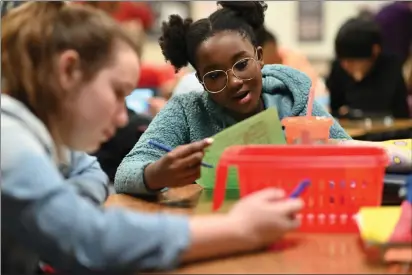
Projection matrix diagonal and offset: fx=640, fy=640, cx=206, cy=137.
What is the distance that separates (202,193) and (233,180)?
13 cm

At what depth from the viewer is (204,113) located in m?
1.52

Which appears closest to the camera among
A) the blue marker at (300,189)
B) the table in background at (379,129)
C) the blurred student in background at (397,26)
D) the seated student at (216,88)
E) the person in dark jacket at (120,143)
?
the blue marker at (300,189)

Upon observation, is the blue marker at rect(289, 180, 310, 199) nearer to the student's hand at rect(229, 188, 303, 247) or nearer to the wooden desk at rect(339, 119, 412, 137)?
→ the student's hand at rect(229, 188, 303, 247)

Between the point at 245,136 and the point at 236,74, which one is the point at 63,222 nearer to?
the point at 245,136

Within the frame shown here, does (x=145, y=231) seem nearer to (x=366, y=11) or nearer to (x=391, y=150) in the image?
(x=391, y=150)

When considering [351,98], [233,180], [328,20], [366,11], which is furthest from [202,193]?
[328,20]

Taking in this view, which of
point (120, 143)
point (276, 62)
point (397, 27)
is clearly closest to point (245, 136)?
point (120, 143)

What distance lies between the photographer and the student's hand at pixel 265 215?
2.87 ft

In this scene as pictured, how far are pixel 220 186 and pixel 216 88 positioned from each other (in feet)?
1.44

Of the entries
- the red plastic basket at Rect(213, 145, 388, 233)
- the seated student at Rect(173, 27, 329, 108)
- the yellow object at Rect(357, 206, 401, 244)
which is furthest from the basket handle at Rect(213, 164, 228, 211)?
the seated student at Rect(173, 27, 329, 108)

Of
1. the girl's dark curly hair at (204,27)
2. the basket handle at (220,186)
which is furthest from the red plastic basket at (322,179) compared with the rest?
the girl's dark curly hair at (204,27)

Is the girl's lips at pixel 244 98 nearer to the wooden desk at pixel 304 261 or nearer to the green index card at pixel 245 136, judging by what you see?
the green index card at pixel 245 136

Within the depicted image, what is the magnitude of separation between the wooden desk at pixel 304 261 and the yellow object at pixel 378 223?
0.04 m

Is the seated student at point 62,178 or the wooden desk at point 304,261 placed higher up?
the seated student at point 62,178
